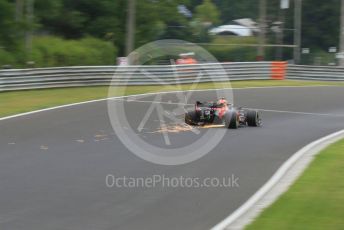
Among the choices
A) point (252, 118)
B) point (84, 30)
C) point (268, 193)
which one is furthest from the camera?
point (84, 30)

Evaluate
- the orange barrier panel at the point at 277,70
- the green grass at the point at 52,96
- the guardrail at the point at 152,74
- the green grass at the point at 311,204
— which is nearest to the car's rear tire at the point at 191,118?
the green grass at the point at 311,204

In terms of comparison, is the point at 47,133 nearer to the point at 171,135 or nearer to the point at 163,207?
the point at 171,135

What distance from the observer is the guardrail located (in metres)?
22.5

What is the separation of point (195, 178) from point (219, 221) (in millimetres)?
2224

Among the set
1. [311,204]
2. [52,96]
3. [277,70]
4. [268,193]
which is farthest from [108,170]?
[277,70]

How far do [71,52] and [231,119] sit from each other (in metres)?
20.6

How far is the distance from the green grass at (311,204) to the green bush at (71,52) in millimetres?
22994

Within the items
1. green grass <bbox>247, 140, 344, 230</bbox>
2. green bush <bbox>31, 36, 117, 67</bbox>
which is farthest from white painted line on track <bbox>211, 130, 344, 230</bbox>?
green bush <bbox>31, 36, 117, 67</bbox>

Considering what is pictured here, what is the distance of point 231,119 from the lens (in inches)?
520

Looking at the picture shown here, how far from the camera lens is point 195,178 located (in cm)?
866

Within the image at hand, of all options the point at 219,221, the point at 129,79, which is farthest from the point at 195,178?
the point at 129,79

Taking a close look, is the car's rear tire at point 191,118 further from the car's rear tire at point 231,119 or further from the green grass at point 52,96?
the green grass at point 52,96

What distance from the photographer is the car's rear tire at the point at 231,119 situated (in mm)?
13133

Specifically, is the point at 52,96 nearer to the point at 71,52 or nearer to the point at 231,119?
the point at 231,119
